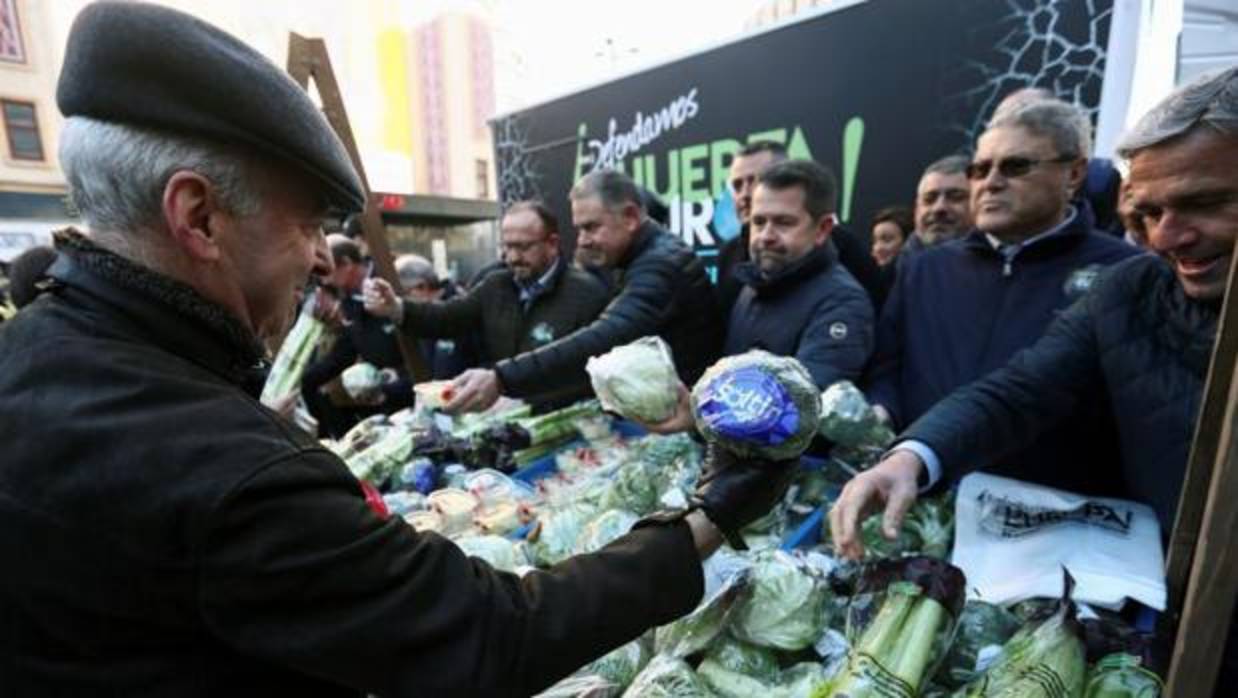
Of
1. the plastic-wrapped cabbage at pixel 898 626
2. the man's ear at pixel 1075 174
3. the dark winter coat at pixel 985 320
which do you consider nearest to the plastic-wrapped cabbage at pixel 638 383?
the plastic-wrapped cabbage at pixel 898 626

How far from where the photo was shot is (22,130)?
1805cm

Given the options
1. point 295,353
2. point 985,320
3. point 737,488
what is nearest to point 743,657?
point 737,488

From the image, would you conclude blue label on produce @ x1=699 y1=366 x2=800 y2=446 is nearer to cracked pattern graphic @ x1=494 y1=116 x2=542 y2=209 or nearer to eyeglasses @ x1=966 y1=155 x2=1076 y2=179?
eyeglasses @ x1=966 y1=155 x2=1076 y2=179

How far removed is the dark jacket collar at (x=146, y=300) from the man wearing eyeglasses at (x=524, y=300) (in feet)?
8.04

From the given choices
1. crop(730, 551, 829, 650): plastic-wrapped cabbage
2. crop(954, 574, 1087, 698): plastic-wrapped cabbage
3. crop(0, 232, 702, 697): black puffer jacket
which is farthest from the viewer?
crop(730, 551, 829, 650): plastic-wrapped cabbage

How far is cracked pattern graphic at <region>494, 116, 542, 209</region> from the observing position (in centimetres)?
759

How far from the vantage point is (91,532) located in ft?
2.45

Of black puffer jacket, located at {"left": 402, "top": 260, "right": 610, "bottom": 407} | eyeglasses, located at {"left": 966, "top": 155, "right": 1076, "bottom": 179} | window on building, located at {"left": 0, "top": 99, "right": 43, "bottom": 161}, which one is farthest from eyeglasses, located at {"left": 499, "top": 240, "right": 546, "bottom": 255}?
window on building, located at {"left": 0, "top": 99, "right": 43, "bottom": 161}

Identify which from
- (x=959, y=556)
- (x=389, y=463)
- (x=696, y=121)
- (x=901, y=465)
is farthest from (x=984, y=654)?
(x=696, y=121)

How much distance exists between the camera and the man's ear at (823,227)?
2.55 meters

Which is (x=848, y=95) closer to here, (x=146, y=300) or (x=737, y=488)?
(x=737, y=488)

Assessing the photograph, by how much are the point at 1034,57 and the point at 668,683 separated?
3835mm

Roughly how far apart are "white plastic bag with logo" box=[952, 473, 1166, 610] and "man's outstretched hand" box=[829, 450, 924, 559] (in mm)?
233

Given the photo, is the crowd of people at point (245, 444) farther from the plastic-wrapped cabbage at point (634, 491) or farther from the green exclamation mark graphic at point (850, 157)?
the green exclamation mark graphic at point (850, 157)
